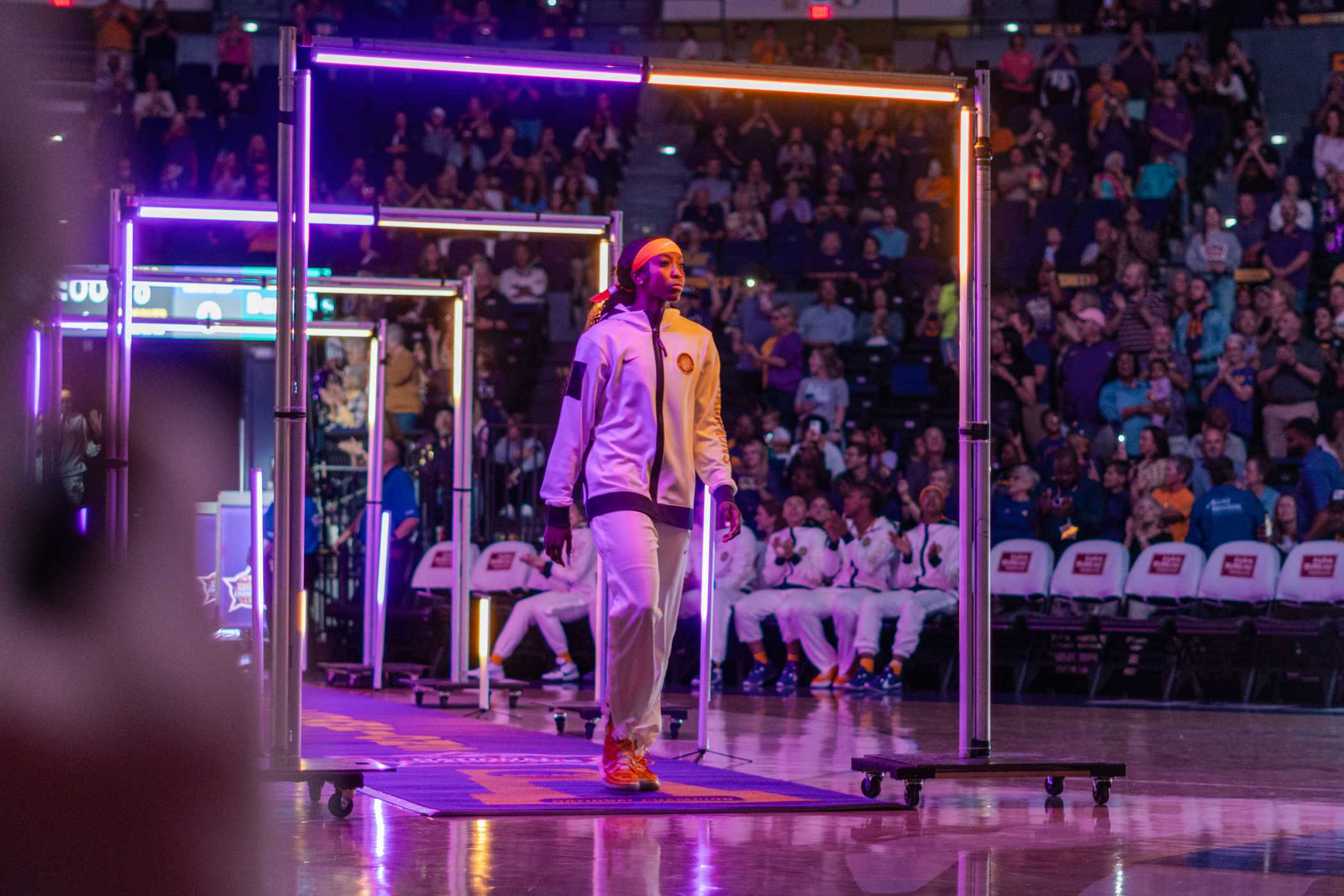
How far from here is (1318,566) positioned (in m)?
12.3

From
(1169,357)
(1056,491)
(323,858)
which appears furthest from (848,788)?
(1169,357)

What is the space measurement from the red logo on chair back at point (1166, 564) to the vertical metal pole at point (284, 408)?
Result: 826 centimetres

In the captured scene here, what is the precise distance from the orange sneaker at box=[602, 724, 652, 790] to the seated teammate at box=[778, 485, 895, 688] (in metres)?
7.15

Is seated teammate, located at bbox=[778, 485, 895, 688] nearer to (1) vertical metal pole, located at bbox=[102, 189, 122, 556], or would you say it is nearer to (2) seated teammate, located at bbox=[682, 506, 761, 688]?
(2) seated teammate, located at bbox=[682, 506, 761, 688]

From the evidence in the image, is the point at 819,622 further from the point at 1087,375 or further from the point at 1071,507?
the point at 1087,375

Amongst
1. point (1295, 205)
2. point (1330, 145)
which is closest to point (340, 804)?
point (1295, 205)

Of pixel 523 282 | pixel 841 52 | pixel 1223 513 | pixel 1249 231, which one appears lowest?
pixel 1223 513

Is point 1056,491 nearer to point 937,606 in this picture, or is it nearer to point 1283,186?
point 937,606

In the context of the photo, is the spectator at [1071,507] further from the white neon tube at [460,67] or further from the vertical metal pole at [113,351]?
the white neon tube at [460,67]

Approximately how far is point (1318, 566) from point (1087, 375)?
11.9 ft

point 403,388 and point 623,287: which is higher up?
point 403,388

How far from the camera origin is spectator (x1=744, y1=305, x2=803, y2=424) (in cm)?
1666

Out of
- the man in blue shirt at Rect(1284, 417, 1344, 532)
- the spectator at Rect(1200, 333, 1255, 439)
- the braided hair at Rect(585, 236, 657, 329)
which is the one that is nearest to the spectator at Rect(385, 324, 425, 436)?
the spectator at Rect(1200, 333, 1255, 439)

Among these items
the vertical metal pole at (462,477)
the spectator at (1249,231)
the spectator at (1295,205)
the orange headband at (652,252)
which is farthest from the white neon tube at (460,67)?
the spectator at (1295,205)
